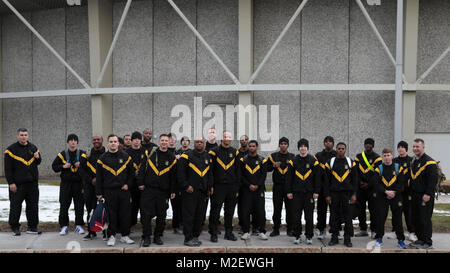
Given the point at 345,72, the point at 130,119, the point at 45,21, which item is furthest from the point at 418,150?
the point at 45,21

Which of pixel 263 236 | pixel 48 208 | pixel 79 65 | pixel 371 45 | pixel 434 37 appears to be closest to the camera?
pixel 263 236

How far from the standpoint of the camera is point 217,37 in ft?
57.5

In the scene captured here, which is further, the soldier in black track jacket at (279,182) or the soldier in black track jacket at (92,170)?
the soldier in black track jacket at (279,182)

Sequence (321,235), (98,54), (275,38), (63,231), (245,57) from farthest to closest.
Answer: (98,54), (275,38), (245,57), (63,231), (321,235)

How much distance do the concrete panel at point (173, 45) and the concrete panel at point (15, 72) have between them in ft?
22.2

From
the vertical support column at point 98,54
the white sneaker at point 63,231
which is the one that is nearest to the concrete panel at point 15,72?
the vertical support column at point 98,54

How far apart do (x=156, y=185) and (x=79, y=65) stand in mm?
13664

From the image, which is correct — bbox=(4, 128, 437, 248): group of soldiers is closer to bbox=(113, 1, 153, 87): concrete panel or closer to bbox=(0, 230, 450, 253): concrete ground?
bbox=(0, 230, 450, 253): concrete ground

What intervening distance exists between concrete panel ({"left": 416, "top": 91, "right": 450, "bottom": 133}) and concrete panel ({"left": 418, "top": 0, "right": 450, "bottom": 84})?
1.97 feet

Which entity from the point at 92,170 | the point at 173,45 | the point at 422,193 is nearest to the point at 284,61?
the point at 173,45

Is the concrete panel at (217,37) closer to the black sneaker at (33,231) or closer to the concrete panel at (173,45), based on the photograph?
the concrete panel at (173,45)

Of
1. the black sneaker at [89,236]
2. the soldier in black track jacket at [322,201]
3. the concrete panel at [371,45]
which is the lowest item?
the black sneaker at [89,236]

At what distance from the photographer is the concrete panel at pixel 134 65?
18.1 m

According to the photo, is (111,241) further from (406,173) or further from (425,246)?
(425,246)
